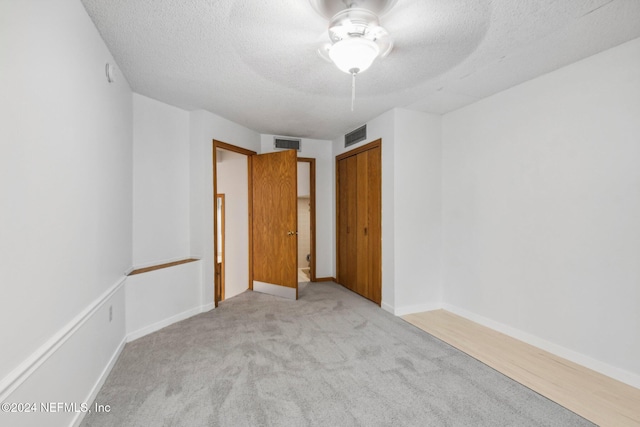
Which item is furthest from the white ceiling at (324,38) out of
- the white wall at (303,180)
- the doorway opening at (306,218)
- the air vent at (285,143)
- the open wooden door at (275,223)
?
the white wall at (303,180)

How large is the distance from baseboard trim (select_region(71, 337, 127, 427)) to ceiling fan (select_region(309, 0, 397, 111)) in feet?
8.77

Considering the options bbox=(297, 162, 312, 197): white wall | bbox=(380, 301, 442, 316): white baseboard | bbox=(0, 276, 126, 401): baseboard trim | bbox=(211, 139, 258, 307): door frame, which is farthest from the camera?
bbox=(297, 162, 312, 197): white wall

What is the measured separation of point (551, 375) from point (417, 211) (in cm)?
195

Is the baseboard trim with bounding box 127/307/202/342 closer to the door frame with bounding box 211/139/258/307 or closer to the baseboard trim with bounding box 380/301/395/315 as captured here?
the door frame with bounding box 211/139/258/307

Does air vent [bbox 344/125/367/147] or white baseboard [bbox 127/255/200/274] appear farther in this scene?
air vent [bbox 344/125/367/147]

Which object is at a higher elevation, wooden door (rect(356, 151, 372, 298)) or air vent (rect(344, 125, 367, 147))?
air vent (rect(344, 125, 367, 147))

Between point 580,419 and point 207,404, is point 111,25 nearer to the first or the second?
point 207,404

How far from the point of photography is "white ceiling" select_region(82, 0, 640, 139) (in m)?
1.68

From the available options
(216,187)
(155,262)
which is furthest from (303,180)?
(155,262)

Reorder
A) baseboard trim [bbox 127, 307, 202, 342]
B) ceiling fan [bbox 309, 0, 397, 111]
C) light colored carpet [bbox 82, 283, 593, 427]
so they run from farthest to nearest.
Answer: baseboard trim [bbox 127, 307, 202, 342], light colored carpet [bbox 82, 283, 593, 427], ceiling fan [bbox 309, 0, 397, 111]

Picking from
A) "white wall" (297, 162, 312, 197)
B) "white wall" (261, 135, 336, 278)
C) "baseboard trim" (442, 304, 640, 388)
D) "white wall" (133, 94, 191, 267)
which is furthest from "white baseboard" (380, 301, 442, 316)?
"white wall" (297, 162, 312, 197)

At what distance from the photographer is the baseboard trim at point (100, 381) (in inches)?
62.6

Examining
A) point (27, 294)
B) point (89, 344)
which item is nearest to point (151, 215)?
point (89, 344)

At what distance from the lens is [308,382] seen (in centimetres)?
202
